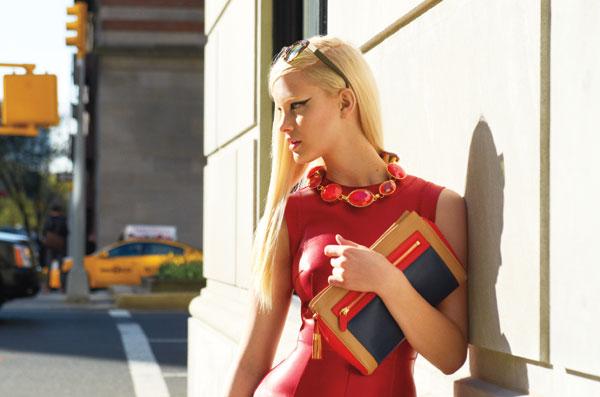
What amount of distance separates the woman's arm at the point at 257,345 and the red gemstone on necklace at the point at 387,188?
12.3 inches

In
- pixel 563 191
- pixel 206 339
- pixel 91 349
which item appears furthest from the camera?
pixel 91 349

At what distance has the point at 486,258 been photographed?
2.77 metres

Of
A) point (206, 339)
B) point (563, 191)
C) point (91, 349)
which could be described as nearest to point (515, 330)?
point (563, 191)

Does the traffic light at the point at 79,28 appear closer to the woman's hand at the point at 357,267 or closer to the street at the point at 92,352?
the street at the point at 92,352

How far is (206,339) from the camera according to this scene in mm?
6719

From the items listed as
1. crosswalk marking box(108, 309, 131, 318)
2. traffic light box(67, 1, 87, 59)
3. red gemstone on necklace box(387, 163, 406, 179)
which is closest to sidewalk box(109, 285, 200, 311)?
crosswalk marking box(108, 309, 131, 318)

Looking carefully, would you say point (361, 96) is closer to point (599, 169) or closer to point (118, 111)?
point (599, 169)

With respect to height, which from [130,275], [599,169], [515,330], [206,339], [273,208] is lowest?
[130,275]

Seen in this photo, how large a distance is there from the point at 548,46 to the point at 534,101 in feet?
0.39

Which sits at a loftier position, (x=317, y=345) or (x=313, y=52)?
(x=313, y=52)

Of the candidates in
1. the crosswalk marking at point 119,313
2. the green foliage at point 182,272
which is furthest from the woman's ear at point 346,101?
the green foliage at point 182,272

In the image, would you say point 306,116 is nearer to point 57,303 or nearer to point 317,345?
point 317,345

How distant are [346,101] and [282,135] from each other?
18 cm

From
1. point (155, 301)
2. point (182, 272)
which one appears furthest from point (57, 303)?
point (155, 301)
